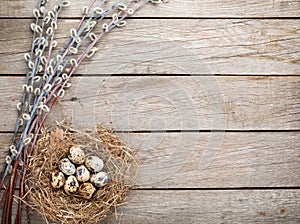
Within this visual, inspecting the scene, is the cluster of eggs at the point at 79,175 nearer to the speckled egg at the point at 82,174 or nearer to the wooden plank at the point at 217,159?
the speckled egg at the point at 82,174

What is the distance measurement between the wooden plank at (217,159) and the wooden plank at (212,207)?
0.08 ft

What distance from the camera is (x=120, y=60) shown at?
130 cm

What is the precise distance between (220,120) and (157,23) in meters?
0.33

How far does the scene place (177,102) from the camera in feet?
4.31

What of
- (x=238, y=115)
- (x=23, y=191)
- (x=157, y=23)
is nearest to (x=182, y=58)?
(x=157, y=23)

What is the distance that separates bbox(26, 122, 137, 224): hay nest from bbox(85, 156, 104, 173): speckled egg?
24 millimetres

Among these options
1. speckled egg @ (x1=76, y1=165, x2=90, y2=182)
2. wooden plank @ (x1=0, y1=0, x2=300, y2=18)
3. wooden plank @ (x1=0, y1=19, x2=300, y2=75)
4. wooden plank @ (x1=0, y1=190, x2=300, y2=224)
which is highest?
wooden plank @ (x1=0, y1=0, x2=300, y2=18)

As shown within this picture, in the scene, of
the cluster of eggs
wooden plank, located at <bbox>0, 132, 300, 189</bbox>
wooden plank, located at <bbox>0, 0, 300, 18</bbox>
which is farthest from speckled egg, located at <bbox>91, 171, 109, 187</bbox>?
wooden plank, located at <bbox>0, 0, 300, 18</bbox>

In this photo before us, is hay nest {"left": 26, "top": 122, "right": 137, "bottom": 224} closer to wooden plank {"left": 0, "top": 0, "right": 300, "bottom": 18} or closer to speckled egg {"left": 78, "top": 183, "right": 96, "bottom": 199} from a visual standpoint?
speckled egg {"left": 78, "top": 183, "right": 96, "bottom": 199}

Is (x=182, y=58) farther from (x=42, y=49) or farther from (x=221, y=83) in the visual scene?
(x=42, y=49)

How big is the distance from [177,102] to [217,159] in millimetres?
201

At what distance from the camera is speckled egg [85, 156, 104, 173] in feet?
3.97

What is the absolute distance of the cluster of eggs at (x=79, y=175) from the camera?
1192mm

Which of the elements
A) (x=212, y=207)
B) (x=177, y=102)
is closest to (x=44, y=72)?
(x=177, y=102)
